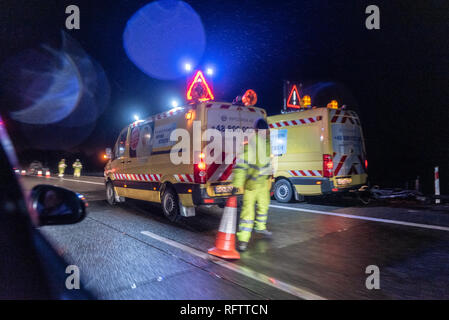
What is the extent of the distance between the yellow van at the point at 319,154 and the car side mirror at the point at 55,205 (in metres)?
7.10

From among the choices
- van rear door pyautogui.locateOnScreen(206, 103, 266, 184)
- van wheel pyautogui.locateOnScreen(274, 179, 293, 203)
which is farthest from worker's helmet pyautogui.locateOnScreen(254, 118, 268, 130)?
van wheel pyautogui.locateOnScreen(274, 179, 293, 203)

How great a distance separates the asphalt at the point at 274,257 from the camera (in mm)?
3000

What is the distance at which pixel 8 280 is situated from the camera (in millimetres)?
1282

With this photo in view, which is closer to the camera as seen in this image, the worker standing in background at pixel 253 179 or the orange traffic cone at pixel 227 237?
the orange traffic cone at pixel 227 237

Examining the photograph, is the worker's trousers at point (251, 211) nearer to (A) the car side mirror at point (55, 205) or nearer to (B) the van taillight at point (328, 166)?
(A) the car side mirror at point (55, 205)

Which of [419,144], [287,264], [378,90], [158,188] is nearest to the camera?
[287,264]

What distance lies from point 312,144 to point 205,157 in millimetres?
3697

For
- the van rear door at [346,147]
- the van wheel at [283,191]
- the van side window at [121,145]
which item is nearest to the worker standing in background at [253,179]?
the van rear door at [346,147]

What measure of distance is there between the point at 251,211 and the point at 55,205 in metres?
3.37

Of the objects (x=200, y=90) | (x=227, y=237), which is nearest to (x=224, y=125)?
(x=200, y=90)

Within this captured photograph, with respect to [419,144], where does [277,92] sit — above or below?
above
